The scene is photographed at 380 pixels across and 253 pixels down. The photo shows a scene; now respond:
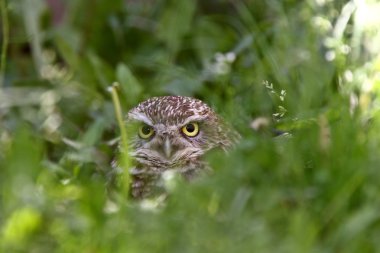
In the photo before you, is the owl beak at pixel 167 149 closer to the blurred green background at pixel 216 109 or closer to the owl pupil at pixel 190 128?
the owl pupil at pixel 190 128

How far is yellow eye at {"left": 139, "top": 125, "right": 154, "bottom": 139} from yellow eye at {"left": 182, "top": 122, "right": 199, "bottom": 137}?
0.16 metres

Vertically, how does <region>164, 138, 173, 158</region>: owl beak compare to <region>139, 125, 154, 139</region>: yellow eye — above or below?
below

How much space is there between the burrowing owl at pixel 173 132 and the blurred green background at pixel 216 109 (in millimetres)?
136

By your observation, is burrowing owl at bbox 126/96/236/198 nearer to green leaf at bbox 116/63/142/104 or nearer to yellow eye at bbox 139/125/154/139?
yellow eye at bbox 139/125/154/139

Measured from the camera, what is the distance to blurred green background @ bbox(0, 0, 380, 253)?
9.80ft

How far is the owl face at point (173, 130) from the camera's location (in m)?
4.84

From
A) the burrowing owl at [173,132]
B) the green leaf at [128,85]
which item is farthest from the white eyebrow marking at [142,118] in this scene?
the green leaf at [128,85]


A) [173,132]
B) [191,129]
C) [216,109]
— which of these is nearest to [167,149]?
[173,132]

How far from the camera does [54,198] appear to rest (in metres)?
3.19

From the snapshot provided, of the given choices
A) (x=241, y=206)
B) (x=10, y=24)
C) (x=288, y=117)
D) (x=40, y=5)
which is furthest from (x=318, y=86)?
(x=10, y=24)

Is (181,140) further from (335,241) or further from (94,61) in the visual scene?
(335,241)

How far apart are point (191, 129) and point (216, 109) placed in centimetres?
50

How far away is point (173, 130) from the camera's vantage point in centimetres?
494

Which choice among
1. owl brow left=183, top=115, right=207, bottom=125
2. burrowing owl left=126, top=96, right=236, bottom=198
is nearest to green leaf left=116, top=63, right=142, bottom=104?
burrowing owl left=126, top=96, right=236, bottom=198
